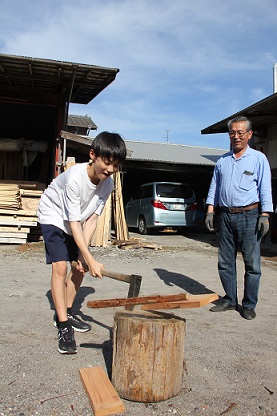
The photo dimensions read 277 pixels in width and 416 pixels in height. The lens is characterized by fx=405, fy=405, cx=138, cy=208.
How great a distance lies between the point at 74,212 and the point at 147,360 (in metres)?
1.27

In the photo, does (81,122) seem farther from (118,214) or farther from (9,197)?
(9,197)

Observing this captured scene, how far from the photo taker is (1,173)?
1337 cm

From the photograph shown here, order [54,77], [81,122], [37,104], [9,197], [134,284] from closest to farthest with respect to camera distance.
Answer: [134,284] < [9,197] < [54,77] < [37,104] < [81,122]

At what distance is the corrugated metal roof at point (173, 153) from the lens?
55.7 feet

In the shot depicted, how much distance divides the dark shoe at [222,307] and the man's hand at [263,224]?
95 centimetres

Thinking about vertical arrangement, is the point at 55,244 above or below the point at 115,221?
below

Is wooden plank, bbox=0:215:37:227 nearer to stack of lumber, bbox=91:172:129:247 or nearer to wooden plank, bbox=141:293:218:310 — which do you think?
stack of lumber, bbox=91:172:129:247

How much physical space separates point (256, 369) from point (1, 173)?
11.8 meters

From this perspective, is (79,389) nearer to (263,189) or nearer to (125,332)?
(125,332)

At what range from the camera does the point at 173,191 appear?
44.4 ft

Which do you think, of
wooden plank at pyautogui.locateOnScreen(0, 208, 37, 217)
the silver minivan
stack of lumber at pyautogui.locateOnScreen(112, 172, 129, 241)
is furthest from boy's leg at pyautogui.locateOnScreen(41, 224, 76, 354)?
the silver minivan

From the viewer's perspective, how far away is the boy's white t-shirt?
3234mm

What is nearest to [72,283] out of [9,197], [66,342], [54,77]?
[66,342]

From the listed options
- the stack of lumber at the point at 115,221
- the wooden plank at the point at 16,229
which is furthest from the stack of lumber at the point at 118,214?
the wooden plank at the point at 16,229
